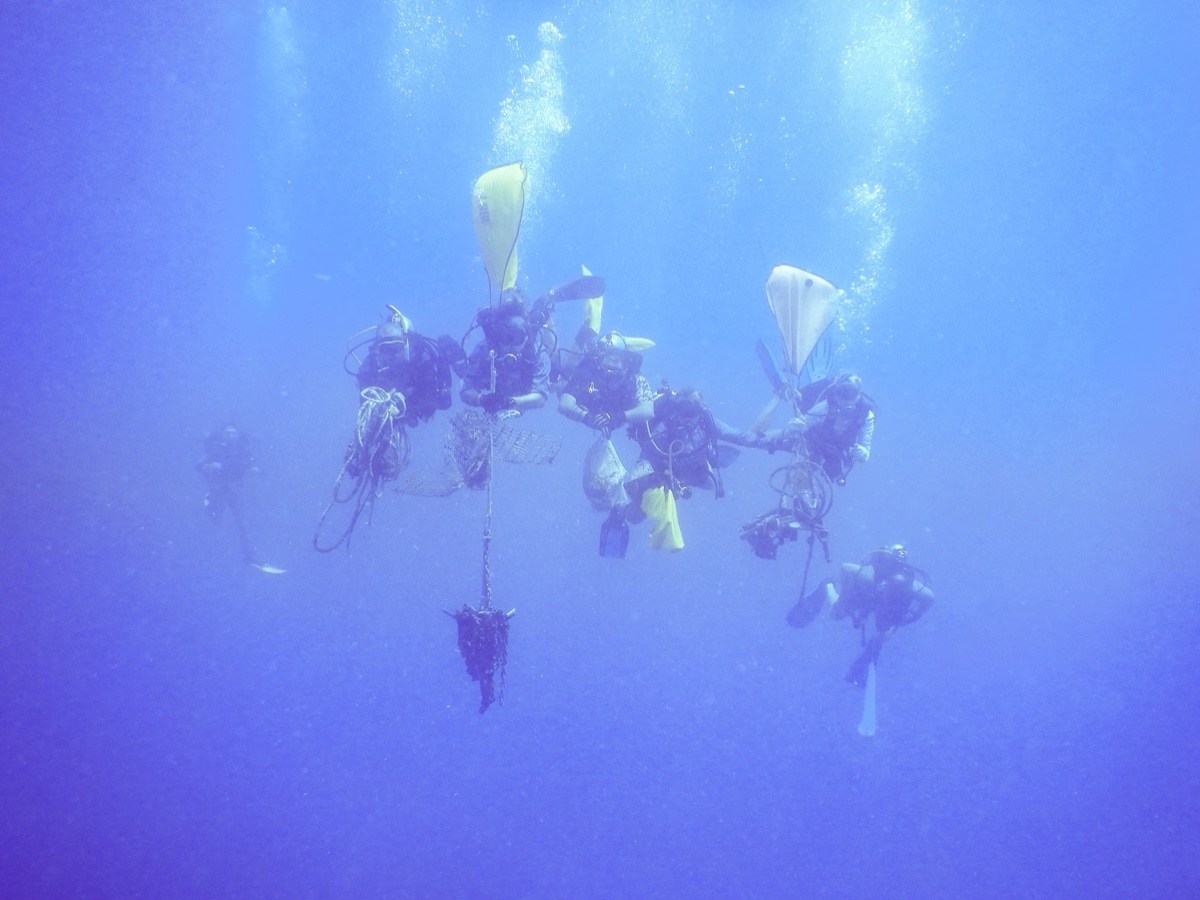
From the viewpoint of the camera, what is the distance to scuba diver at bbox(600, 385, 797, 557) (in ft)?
21.2

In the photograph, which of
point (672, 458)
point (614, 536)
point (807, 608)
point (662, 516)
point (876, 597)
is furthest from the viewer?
point (876, 597)

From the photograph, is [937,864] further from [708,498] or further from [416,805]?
[416,805]

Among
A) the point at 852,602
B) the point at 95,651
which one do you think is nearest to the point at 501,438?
the point at 852,602

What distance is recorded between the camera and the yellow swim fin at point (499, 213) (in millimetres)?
6152

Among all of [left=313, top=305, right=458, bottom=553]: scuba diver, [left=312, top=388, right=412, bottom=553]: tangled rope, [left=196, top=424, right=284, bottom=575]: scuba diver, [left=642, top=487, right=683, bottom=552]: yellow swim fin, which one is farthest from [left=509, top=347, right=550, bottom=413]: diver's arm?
[left=196, top=424, right=284, bottom=575]: scuba diver

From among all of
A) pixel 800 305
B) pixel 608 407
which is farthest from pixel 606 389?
pixel 800 305

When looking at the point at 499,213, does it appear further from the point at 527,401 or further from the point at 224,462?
the point at 224,462

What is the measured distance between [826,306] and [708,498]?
Result: 49.1 feet

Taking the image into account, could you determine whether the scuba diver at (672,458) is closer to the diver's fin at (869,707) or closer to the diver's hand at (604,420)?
the diver's hand at (604,420)

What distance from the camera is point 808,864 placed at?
20938 mm

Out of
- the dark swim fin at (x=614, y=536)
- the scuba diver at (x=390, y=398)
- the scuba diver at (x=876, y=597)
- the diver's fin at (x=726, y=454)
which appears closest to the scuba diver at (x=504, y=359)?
the scuba diver at (x=390, y=398)

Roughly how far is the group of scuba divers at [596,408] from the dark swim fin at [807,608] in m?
1.81

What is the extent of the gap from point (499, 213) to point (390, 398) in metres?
2.28

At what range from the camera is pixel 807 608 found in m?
8.25
